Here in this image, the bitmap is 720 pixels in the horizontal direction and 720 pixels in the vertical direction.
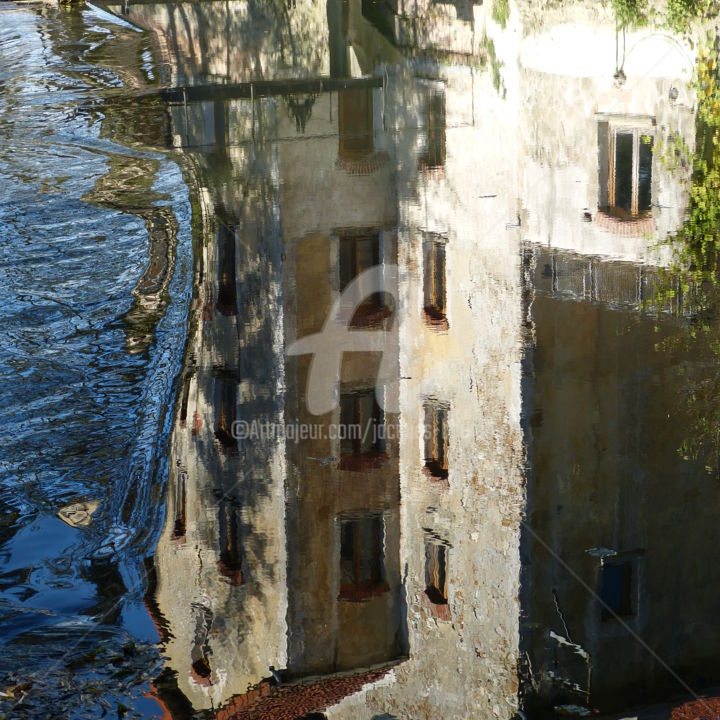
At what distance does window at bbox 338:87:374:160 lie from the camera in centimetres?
1539

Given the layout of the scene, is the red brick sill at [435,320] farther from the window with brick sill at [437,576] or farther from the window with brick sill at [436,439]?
the window with brick sill at [437,576]

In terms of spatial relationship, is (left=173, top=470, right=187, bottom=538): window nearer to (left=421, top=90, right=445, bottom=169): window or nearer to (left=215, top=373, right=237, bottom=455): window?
(left=215, top=373, right=237, bottom=455): window

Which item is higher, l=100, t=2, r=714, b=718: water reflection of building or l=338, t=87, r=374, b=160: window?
l=338, t=87, r=374, b=160: window

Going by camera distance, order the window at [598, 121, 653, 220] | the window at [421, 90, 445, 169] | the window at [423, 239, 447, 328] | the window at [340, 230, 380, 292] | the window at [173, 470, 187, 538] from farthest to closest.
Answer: the window at [421, 90, 445, 169] → the window at [598, 121, 653, 220] → the window at [340, 230, 380, 292] → the window at [423, 239, 447, 328] → the window at [173, 470, 187, 538]

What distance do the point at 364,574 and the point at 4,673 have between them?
243 cm

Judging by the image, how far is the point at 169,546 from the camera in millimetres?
6531

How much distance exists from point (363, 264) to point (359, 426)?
133 inches

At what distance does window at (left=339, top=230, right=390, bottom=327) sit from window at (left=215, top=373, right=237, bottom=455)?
1.72 m

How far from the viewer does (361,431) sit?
8.09 m

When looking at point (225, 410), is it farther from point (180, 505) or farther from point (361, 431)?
point (180, 505)

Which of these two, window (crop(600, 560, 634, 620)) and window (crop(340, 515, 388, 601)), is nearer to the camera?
window (crop(600, 560, 634, 620))

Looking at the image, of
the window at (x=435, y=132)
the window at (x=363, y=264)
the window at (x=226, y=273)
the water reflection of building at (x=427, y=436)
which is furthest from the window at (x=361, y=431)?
the window at (x=435, y=132)

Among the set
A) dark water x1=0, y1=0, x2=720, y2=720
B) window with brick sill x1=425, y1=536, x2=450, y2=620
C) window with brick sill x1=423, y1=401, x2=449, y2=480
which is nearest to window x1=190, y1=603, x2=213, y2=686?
dark water x1=0, y1=0, x2=720, y2=720

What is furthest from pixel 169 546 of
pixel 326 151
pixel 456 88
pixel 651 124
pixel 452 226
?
pixel 456 88
